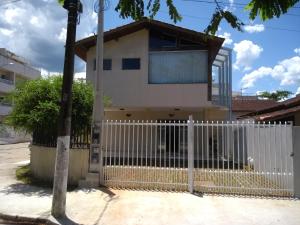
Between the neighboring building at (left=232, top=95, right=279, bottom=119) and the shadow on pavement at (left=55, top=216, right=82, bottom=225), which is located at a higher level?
the neighboring building at (left=232, top=95, right=279, bottom=119)

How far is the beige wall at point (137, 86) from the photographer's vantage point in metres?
18.1

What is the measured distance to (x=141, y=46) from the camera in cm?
1884

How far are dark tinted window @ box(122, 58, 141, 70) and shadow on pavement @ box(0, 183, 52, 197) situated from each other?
9471 mm

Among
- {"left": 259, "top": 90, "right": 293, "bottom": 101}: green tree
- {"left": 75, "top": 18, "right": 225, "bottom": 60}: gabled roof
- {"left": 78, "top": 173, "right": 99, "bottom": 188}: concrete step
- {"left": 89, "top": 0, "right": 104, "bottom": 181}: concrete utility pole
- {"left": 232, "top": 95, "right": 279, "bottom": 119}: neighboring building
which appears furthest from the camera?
{"left": 259, "top": 90, "right": 293, "bottom": 101}: green tree

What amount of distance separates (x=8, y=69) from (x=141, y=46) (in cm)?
3113

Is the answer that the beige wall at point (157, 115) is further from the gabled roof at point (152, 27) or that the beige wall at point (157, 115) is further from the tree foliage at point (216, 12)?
Result: the tree foliage at point (216, 12)

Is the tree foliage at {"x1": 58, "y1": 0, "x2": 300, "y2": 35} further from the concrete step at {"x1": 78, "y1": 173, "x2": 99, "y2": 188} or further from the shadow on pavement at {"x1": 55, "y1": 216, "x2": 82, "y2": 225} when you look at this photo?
the concrete step at {"x1": 78, "y1": 173, "x2": 99, "y2": 188}

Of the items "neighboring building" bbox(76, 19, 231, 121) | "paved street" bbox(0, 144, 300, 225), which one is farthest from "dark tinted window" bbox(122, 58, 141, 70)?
"paved street" bbox(0, 144, 300, 225)

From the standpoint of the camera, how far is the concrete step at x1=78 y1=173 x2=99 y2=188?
10.6m

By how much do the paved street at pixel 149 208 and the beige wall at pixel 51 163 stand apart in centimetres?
88

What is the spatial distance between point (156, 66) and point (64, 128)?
1122 cm

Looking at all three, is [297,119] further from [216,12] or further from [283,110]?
[216,12]

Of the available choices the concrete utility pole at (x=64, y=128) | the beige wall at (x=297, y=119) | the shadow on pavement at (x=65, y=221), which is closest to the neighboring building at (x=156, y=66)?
the beige wall at (x=297, y=119)

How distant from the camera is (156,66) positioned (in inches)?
728
